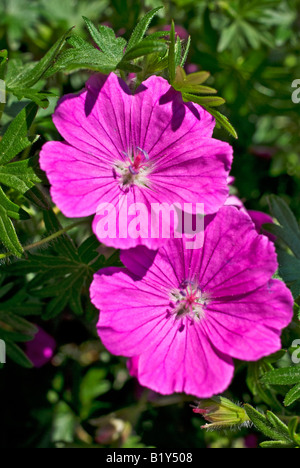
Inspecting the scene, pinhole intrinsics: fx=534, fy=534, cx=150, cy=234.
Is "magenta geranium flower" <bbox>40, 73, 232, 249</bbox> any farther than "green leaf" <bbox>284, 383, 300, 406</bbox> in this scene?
No

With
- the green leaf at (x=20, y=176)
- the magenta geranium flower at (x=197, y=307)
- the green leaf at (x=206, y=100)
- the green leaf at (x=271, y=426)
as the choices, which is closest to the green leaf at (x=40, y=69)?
the green leaf at (x=20, y=176)

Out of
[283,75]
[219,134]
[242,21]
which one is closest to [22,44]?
[242,21]

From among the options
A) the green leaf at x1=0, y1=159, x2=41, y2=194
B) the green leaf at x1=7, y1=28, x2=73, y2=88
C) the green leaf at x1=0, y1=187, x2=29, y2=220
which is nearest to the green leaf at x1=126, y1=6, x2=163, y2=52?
the green leaf at x1=7, y1=28, x2=73, y2=88

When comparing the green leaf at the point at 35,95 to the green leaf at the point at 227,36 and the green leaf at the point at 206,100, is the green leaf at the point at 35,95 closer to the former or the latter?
the green leaf at the point at 206,100

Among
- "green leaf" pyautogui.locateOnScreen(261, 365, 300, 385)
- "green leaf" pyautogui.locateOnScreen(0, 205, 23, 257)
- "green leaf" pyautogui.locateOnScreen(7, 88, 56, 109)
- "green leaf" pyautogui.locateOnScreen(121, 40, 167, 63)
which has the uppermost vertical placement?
"green leaf" pyautogui.locateOnScreen(121, 40, 167, 63)

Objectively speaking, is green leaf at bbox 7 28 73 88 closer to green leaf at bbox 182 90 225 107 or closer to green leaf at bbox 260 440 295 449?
green leaf at bbox 182 90 225 107

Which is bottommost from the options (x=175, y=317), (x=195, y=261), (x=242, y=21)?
(x=175, y=317)

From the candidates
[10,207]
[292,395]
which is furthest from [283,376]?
[10,207]

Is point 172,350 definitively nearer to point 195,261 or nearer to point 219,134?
point 195,261
